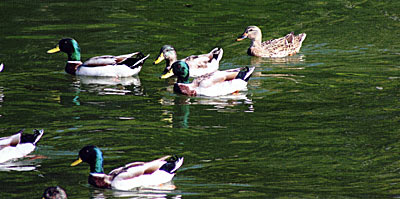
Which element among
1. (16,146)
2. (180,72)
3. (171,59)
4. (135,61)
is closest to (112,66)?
(135,61)

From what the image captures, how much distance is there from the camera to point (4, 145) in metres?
11.7

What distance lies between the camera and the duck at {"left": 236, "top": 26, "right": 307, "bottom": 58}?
19.5 m

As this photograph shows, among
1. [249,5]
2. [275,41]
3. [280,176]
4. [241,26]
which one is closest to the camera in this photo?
[280,176]

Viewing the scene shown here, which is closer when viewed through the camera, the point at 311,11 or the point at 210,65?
the point at 210,65

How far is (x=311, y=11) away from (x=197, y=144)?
40.4 feet

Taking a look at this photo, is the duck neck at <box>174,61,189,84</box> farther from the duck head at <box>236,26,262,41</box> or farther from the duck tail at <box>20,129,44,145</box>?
the duck tail at <box>20,129,44,145</box>

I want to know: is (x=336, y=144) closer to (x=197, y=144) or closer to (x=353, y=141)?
(x=353, y=141)

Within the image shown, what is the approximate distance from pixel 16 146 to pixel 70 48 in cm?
746

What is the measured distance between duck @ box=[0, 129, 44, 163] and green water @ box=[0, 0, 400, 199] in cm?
17

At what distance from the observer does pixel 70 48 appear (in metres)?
18.9

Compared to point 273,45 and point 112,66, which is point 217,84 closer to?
point 112,66

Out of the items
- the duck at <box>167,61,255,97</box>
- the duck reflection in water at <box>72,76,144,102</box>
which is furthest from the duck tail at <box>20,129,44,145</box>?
the duck at <box>167,61,255,97</box>

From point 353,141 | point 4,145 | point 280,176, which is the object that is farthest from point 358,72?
point 4,145

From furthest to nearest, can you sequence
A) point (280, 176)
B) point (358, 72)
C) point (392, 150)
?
point (358, 72) < point (392, 150) < point (280, 176)
